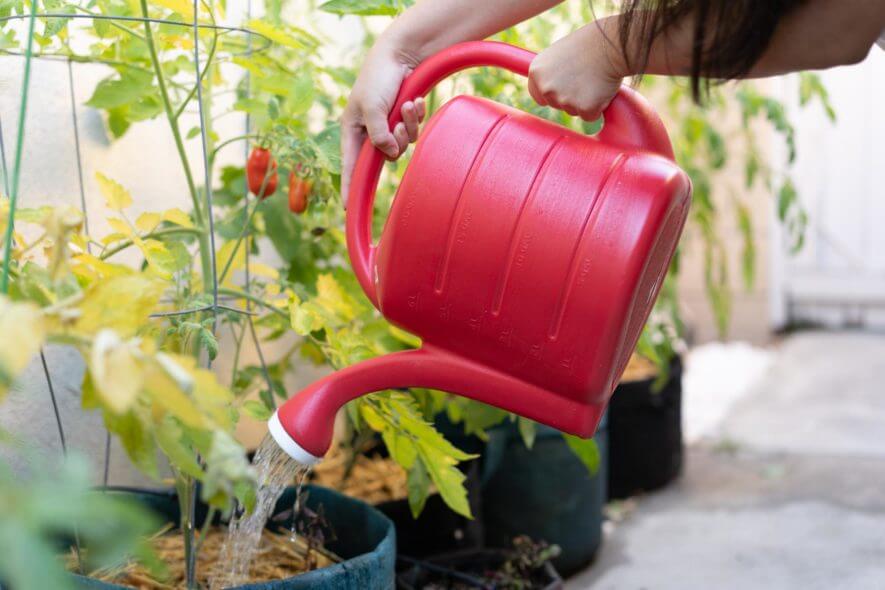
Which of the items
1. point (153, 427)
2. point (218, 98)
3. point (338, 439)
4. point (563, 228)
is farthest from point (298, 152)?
point (338, 439)

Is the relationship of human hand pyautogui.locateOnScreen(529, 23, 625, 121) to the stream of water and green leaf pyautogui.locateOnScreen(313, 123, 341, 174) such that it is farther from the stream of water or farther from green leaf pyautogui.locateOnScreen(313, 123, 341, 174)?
the stream of water

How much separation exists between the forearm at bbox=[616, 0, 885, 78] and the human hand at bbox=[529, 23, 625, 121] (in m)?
0.02

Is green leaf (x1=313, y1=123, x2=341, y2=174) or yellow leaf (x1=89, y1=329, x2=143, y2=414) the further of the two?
green leaf (x1=313, y1=123, x2=341, y2=174)

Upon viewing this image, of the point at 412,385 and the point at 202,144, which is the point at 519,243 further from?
the point at 202,144

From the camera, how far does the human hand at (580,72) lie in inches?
32.2

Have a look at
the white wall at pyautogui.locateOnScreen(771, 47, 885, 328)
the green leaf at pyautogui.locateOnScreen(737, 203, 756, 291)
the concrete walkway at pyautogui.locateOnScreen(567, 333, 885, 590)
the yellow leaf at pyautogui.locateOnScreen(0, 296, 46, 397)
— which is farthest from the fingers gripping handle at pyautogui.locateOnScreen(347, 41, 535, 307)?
the white wall at pyautogui.locateOnScreen(771, 47, 885, 328)

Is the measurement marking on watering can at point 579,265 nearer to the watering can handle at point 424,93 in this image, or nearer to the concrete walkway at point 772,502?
the watering can handle at point 424,93

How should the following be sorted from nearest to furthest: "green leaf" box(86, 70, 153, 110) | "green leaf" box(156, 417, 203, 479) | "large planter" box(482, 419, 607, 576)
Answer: "green leaf" box(156, 417, 203, 479) < "green leaf" box(86, 70, 153, 110) < "large planter" box(482, 419, 607, 576)

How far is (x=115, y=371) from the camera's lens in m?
0.51

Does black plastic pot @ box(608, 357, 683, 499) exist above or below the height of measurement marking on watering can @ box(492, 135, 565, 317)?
below

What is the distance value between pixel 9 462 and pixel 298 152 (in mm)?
466

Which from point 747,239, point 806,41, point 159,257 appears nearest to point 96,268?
point 159,257

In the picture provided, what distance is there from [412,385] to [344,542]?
0.33 meters

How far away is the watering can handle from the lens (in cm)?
86
